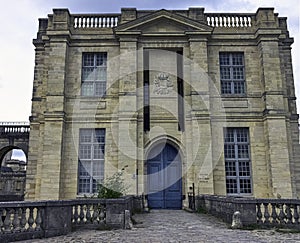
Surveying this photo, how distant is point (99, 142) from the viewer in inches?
611

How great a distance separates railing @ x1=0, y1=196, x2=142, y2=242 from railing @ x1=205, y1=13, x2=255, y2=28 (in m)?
11.4

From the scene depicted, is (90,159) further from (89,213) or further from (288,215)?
(288,215)

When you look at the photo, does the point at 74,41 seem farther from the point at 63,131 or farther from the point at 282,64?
the point at 282,64

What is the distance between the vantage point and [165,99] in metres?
15.7

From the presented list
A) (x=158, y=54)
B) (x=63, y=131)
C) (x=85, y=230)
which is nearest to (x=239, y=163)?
(x=158, y=54)

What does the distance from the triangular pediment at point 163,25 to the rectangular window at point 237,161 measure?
4.98 meters

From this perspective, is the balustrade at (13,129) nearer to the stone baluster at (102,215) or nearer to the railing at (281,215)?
the stone baluster at (102,215)

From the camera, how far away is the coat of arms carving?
1573cm

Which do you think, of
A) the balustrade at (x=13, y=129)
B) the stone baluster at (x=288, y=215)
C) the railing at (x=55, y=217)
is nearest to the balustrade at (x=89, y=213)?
the railing at (x=55, y=217)

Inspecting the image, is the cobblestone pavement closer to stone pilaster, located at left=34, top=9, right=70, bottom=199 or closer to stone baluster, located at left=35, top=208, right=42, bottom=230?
stone baluster, located at left=35, top=208, right=42, bottom=230

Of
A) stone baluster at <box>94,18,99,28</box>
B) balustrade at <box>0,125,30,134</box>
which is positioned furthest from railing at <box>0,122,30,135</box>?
stone baluster at <box>94,18,99,28</box>

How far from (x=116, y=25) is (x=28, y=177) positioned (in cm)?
832

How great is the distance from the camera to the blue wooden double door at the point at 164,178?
1504 centimetres

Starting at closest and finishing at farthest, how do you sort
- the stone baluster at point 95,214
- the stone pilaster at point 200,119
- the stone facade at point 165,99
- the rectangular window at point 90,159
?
the stone baluster at point 95,214, the stone pilaster at point 200,119, the stone facade at point 165,99, the rectangular window at point 90,159
